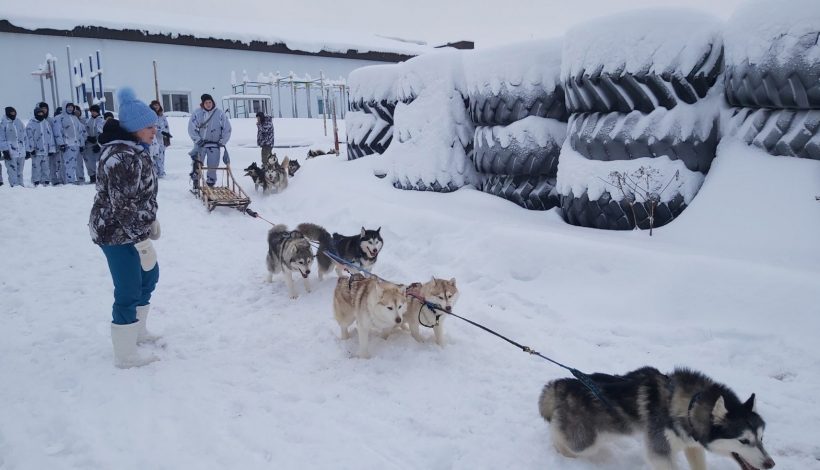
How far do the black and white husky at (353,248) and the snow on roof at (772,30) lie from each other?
3.46 meters

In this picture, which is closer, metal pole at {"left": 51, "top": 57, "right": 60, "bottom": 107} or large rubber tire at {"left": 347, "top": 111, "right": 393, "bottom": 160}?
large rubber tire at {"left": 347, "top": 111, "right": 393, "bottom": 160}

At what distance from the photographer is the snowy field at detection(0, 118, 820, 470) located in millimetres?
2551

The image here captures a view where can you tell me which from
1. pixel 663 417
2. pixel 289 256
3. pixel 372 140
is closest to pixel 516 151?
pixel 289 256

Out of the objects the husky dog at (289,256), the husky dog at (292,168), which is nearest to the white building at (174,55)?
the husky dog at (292,168)

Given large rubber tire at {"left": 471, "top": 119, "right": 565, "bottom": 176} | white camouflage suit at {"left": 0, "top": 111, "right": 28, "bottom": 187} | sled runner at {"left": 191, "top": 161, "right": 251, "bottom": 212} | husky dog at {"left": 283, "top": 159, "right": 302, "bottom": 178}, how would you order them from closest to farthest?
large rubber tire at {"left": 471, "top": 119, "right": 565, "bottom": 176} → sled runner at {"left": 191, "top": 161, "right": 251, "bottom": 212} → white camouflage suit at {"left": 0, "top": 111, "right": 28, "bottom": 187} → husky dog at {"left": 283, "top": 159, "right": 302, "bottom": 178}

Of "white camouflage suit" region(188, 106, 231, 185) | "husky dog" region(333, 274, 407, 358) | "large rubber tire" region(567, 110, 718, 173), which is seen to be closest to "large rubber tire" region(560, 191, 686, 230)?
"large rubber tire" region(567, 110, 718, 173)

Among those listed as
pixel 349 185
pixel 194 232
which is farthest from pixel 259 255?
pixel 349 185

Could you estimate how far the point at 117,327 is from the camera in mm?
3348

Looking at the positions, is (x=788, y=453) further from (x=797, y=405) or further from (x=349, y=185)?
(x=349, y=185)

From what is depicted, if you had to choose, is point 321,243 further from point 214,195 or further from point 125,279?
point 214,195

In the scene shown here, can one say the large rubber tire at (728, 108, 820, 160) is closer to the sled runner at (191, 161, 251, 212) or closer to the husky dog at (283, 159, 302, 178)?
the sled runner at (191, 161, 251, 212)

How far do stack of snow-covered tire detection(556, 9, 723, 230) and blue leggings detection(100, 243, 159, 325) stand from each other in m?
4.00

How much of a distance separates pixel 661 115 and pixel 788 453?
3.17 meters

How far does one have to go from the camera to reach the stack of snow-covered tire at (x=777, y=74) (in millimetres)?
3729
